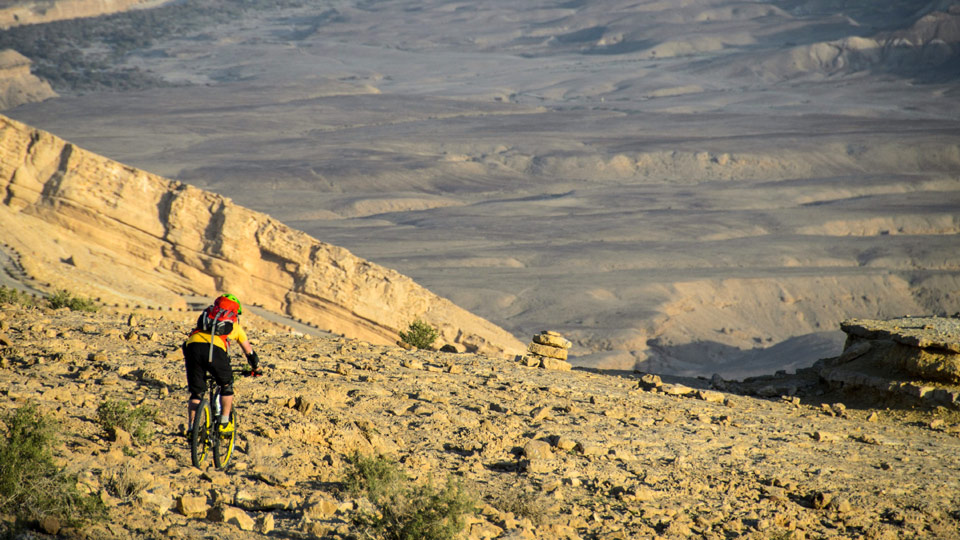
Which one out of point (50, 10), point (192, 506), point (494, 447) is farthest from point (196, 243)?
point (50, 10)

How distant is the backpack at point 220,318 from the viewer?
647 cm

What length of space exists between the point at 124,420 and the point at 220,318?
115 centimetres

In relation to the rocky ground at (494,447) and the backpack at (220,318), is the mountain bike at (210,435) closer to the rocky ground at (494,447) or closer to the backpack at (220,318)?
the rocky ground at (494,447)

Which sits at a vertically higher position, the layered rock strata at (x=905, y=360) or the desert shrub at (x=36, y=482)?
the desert shrub at (x=36, y=482)

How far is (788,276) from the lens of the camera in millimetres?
35188

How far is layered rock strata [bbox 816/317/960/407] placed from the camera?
10.6m

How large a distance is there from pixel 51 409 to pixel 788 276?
104 feet

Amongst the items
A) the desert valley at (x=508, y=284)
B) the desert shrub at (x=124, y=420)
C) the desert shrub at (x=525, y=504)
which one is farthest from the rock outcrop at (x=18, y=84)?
the desert shrub at (x=525, y=504)

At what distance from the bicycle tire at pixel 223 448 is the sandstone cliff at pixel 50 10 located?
11748cm

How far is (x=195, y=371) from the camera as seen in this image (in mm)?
6547

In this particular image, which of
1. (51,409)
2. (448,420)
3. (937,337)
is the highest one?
(51,409)

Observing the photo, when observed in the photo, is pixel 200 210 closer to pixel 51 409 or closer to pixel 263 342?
pixel 263 342

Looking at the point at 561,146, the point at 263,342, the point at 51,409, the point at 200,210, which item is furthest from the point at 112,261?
the point at 561,146

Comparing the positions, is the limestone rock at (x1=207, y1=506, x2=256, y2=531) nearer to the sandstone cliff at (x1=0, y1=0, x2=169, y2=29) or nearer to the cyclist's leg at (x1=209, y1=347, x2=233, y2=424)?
the cyclist's leg at (x1=209, y1=347, x2=233, y2=424)
